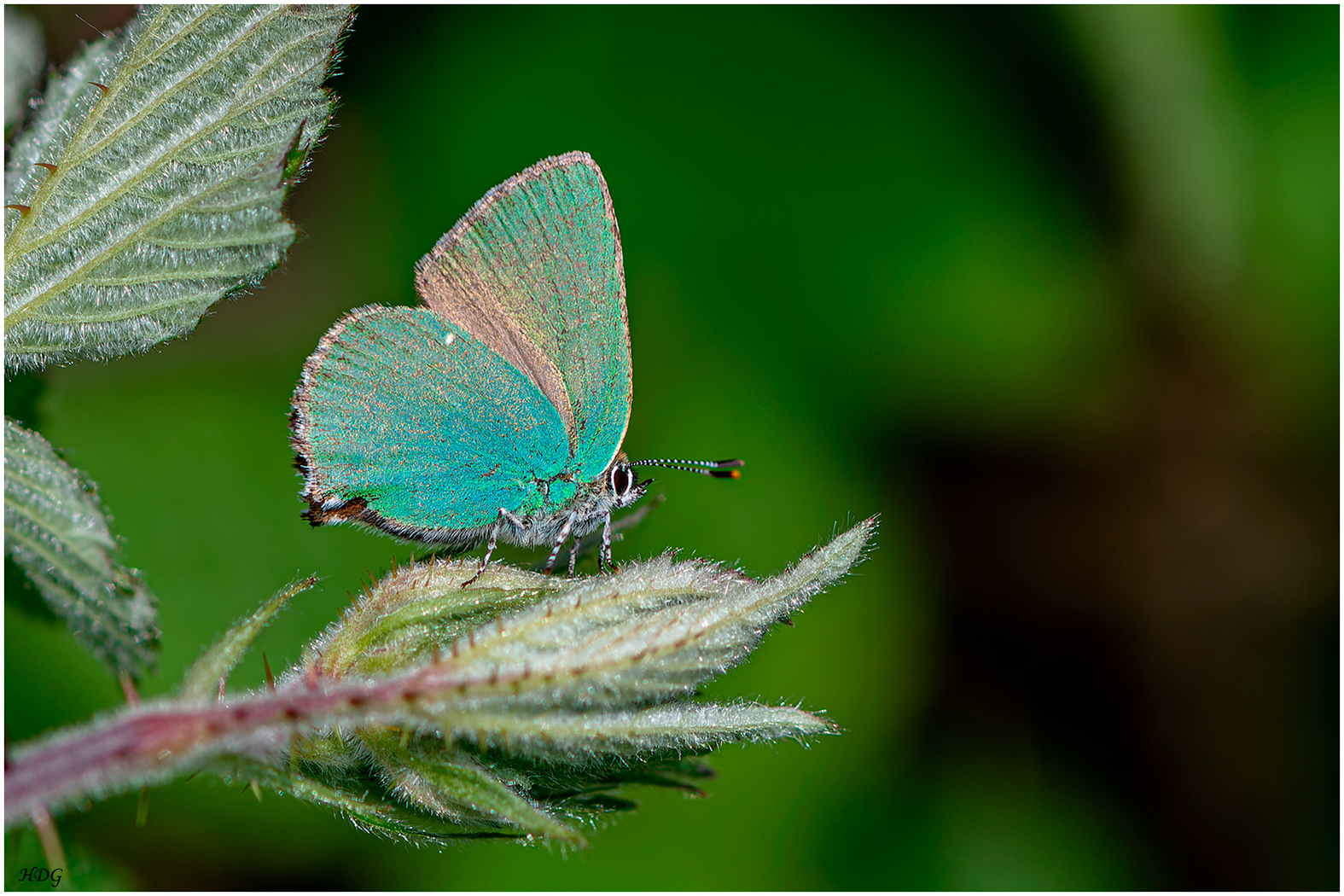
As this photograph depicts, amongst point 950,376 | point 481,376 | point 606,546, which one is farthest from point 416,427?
point 950,376

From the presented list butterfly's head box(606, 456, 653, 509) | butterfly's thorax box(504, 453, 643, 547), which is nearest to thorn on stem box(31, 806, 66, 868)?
butterfly's thorax box(504, 453, 643, 547)

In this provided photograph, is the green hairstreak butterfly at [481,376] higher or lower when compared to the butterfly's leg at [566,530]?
higher

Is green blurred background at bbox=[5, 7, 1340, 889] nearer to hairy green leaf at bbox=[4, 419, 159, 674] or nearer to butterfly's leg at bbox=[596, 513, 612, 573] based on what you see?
butterfly's leg at bbox=[596, 513, 612, 573]

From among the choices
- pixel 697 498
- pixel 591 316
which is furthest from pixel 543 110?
pixel 591 316

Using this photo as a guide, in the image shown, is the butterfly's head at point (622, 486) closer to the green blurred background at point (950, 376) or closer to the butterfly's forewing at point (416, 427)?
the butterfly's forewing at point (416, 427)

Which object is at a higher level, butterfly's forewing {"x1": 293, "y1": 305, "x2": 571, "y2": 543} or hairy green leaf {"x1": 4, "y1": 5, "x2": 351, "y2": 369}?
hairy green leaf {"x1": 4, "y1": 5, "x2": 351, "y2": 369}

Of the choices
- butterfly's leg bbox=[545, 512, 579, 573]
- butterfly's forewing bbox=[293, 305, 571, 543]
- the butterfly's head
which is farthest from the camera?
the butterfly's head

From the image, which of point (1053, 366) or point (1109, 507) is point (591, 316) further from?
point (1109, 507)

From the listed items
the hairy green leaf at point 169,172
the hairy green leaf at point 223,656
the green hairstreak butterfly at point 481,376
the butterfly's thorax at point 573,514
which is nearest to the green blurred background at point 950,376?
the butterfly's thorax at point 573,514
